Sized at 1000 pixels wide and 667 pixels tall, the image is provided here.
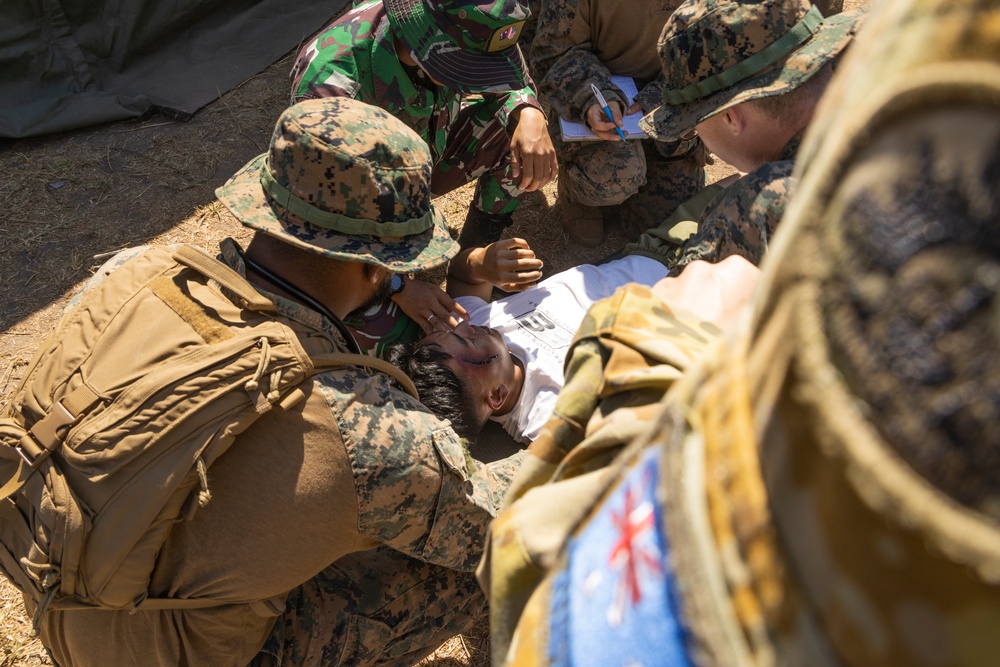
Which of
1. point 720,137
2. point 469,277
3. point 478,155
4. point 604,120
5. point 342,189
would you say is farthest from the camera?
point 604,120

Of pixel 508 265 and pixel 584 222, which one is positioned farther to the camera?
pixel 584 222

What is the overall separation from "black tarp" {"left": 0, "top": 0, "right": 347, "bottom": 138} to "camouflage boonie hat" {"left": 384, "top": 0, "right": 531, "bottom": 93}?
2.51 meters

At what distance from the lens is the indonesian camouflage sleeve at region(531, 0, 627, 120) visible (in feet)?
12.7

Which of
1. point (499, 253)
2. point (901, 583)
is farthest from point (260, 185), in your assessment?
point (901, 583)

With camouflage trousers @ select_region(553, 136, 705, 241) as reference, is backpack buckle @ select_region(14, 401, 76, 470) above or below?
above

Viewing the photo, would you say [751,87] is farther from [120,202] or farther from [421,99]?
[120,202]

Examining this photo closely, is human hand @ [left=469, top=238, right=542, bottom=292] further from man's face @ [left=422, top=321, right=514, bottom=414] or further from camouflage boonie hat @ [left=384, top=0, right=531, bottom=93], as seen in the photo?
camouflage boonie hat @ [left=384, top=0, right=531, bottom=93]

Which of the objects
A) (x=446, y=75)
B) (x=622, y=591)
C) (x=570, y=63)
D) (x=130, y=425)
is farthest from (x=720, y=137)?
(x=622, y=591)

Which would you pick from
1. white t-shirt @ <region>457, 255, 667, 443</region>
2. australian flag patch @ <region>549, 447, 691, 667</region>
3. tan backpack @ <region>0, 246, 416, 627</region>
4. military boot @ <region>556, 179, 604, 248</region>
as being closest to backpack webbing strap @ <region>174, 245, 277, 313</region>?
tan backpack @ <region>0, 246, 416, 627</region>

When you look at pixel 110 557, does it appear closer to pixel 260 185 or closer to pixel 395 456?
pixel 395 456

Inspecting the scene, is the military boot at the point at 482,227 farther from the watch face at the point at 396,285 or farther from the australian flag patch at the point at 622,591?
the australian flag patch at the point at 622,591

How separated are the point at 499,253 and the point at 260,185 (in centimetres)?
143

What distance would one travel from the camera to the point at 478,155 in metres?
3.72

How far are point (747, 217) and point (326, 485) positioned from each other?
1.37 m
